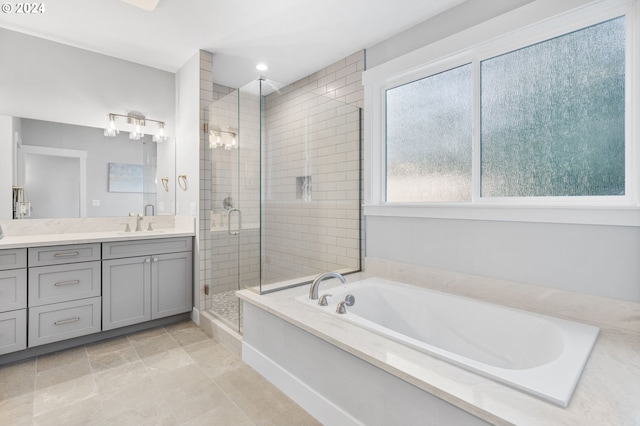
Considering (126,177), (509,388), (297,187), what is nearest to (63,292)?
(126,177)

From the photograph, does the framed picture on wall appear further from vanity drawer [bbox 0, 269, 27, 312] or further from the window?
the window

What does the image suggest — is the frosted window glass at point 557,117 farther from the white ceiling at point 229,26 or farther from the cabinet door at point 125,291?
the cabinet door at point 125,291

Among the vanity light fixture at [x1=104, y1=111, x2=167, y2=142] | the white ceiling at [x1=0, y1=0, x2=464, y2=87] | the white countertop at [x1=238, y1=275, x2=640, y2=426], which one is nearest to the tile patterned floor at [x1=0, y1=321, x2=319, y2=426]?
the white countertop at [x1=238, y1=275, x2=640, y2=426]

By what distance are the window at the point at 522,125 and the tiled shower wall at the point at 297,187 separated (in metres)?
0.50

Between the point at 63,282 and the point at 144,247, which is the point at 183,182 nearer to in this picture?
the point at 144,247

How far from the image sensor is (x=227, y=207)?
2826 millimetres

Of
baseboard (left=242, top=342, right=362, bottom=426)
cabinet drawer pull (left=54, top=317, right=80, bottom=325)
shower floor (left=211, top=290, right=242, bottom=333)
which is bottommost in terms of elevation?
baseboard (left=242, top=342, right=362, bottom=426)

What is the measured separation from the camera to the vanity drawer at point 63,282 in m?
2.40

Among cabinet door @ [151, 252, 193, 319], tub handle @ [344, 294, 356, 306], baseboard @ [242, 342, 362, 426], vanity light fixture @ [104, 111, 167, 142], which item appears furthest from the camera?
vanity light fixture @ [104, 111, 167, 142]

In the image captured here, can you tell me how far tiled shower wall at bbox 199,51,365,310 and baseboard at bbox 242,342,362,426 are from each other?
0.53 m

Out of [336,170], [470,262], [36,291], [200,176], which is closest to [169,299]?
[36,291]

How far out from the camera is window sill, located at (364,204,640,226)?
5.52 feet

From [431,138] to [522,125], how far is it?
672 millimetres

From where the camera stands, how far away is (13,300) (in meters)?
2.31
